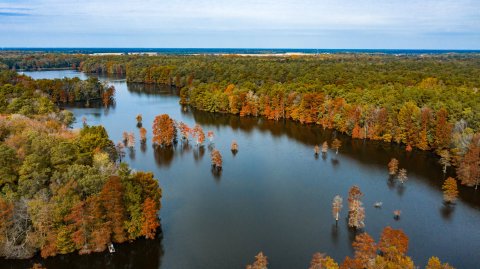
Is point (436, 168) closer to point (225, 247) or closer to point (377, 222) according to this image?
point (377, 222)

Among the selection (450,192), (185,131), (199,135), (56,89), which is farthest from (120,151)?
(56,89)

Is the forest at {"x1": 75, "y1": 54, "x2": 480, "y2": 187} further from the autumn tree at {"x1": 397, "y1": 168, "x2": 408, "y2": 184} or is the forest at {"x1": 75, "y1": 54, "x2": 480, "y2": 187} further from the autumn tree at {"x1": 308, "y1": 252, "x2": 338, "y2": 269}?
the autumn tree at {"x1": 308, "y1": 252, "x2": 338, "y2": 269}

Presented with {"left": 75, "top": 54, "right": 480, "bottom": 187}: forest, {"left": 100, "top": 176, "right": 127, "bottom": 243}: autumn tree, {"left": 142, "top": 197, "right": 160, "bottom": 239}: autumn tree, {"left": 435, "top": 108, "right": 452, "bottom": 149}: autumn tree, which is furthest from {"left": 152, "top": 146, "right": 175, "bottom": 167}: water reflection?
{"left": 435, "top": 108, "right": 452, "bottom": 149}: autumn tree

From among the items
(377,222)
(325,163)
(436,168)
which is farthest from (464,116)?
(377,222)

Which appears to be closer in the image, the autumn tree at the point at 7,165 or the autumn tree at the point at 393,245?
the autumn tree at the point at 393,245

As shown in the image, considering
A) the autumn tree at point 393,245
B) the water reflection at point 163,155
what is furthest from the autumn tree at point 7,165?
the autumn tree at point 393,245

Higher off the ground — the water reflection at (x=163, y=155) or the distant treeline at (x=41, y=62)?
the distant treeline at (x=41, y=62)

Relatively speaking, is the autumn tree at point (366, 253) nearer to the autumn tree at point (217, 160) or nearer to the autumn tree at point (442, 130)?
the autumn tree at point (217, 160)
